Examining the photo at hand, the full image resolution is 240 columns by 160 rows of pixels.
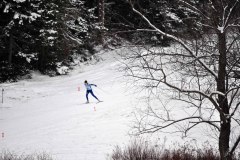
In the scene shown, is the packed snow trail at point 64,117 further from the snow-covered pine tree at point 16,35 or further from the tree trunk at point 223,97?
the tree trunk at point 223,97

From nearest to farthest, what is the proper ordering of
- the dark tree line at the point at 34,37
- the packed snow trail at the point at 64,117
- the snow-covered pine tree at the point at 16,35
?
the packed snow trail at the point at 64,117, the snow-covered pine tree at the point at 16,35, the dark tree line at the point at 34,37

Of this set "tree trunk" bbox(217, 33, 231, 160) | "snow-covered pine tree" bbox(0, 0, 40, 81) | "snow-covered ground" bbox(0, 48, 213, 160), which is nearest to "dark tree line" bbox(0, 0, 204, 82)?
"snow-covered pine tree" bbox(0, 0, 40, 81)

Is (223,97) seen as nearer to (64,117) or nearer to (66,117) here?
(66,117)

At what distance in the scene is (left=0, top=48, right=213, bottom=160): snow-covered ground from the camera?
1453 centimetres

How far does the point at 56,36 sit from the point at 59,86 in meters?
4.86

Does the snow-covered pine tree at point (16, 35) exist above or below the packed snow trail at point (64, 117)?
above

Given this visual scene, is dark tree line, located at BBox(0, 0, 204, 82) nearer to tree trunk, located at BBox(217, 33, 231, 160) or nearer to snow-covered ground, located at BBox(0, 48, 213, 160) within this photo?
snow-covered ground, located at BBox(0, 48, 213, 160)

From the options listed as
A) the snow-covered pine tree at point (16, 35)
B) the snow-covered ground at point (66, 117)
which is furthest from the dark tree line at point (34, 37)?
the snow-covered ground at point (66, 117)

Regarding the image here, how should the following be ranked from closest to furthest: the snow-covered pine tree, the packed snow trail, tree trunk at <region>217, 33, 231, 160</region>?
tree trunk at <region>217, 33, 231, 160</region> → the packed snow trail → the snow-covered pine tree

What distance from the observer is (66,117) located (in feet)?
62.7

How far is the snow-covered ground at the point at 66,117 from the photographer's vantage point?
47.7 feet

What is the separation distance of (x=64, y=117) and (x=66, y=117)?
0.14 meters

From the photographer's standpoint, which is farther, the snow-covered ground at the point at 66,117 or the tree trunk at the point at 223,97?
the snow-covered ground at the point at 66,117

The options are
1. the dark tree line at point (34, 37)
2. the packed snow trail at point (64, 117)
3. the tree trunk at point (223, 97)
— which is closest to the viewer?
the tree trunk at point (223, 97)
